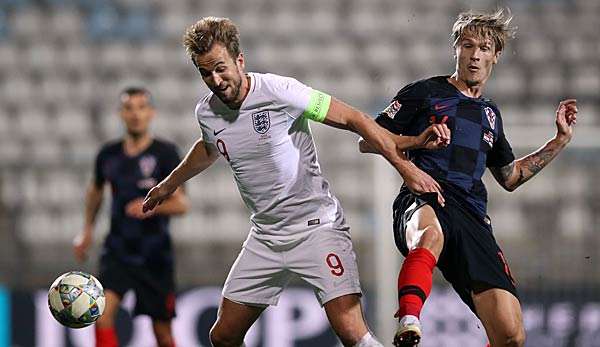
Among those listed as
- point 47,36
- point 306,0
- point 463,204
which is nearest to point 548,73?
point 306,0

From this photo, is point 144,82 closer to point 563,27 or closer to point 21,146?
point 21,146

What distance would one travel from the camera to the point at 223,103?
4.91 m

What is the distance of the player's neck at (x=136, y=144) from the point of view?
719 cm

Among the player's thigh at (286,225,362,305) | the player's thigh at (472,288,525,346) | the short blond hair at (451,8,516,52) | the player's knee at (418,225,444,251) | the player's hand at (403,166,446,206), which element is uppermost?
the short blond hair at (451,8,516,52)

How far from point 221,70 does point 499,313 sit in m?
1.55

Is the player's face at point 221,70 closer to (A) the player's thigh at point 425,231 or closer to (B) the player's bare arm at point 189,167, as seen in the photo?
(B) the player's bare arm at point 189,167

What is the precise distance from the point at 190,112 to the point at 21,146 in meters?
1.54

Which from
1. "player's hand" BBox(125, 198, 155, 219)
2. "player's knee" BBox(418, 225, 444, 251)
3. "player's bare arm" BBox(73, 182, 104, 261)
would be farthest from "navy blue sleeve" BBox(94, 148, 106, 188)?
"player's knee" BBox(418, 225, 444, 251)

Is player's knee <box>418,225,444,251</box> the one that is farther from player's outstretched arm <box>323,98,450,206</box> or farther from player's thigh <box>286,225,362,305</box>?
player's thigh <box>286,225,362,305</box>

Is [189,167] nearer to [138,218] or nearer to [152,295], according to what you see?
[138,218]

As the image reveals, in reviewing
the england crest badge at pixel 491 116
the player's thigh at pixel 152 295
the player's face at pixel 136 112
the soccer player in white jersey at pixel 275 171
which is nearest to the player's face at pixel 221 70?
the soccer player in white jersey at pixel 275 171

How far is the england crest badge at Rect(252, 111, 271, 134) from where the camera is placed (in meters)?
4.87

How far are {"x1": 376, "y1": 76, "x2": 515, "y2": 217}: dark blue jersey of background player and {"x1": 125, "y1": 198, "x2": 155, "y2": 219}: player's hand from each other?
6.80ft

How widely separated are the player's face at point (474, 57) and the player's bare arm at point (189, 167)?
1.14 m
